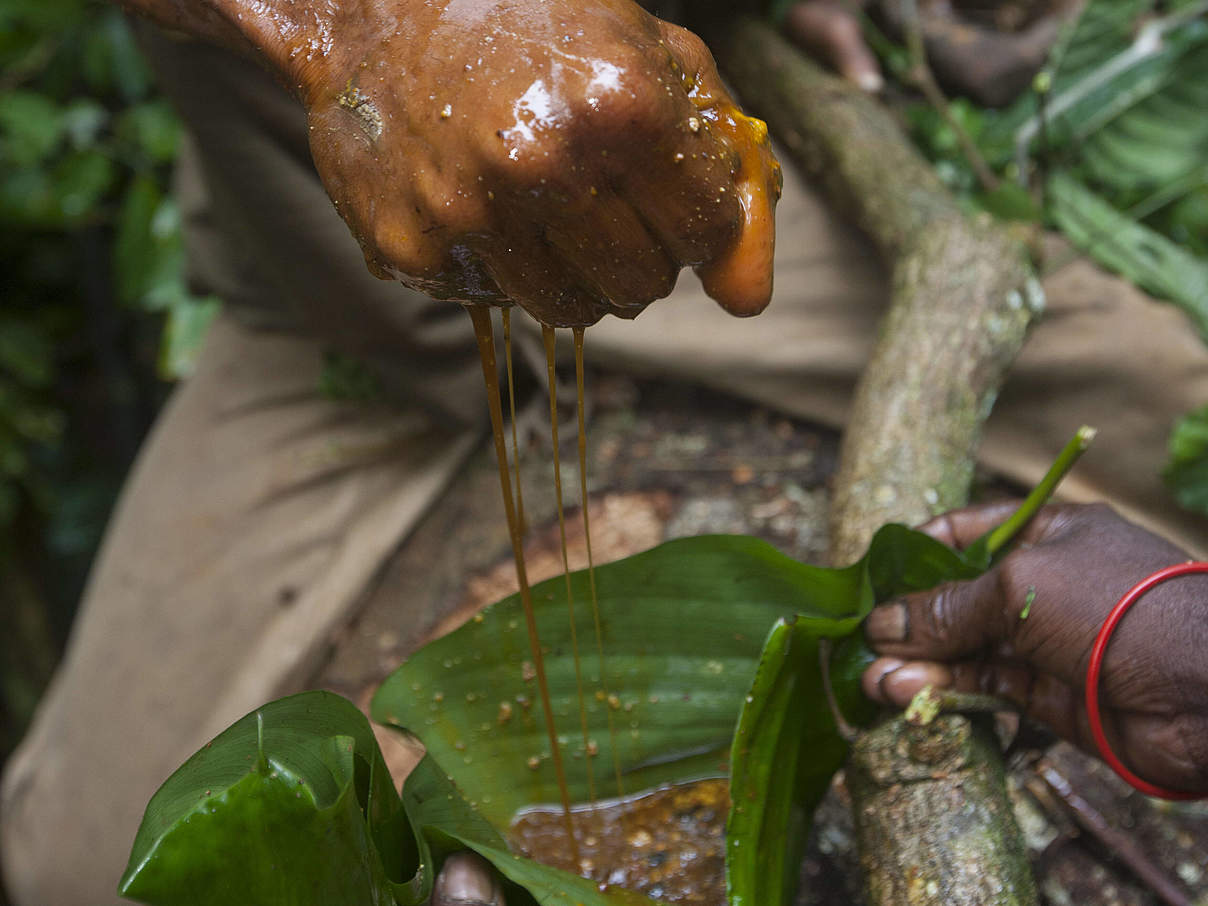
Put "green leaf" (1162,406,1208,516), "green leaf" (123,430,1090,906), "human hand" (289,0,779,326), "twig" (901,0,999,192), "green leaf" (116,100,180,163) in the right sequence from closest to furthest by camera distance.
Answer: "human hand" (289,0,779,326) < "green leaf" (123,430,1090,906) < "green leaf" (1162,406,1208,516) < "twig" (901,0,999,192) < "green leaf" (116,100,180,163)

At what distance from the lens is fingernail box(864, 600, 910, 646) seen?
0.87 m

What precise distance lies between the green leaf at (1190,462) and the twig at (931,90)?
1.72ft

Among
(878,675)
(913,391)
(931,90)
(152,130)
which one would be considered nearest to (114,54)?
(152,130)

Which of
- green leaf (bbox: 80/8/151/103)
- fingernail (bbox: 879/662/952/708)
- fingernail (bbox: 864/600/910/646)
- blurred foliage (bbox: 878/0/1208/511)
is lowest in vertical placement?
fingernail (bbox: 879/662/952/708)

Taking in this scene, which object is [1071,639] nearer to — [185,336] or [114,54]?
[185,336]

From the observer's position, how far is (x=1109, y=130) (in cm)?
171

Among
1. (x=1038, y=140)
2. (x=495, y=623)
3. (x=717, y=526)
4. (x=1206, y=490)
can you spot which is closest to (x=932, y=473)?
(x=717, y=526)

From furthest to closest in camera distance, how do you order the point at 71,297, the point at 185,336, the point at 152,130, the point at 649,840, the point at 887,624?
the point at 71,297 < the point at 152,130 < the point at 185,336 < the point at 649,840 < the point at 887,624

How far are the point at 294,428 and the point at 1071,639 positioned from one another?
123 cm

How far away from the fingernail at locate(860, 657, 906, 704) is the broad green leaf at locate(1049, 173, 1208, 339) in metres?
0.87

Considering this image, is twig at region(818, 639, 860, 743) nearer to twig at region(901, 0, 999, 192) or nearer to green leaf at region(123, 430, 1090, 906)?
green leaf at region(123, 430, 1090, 906)

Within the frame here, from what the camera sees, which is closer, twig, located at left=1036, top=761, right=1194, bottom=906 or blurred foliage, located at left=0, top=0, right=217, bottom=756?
twig, located at left=1036, top=761, right=1194, bottom=906

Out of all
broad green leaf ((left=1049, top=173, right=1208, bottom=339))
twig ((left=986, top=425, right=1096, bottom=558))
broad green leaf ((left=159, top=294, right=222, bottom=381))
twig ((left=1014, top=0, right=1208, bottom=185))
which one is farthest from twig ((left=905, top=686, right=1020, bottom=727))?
broad green leaf ((left=159, top=294, right=222, bottom=381))

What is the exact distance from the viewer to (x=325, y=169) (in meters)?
0.62
